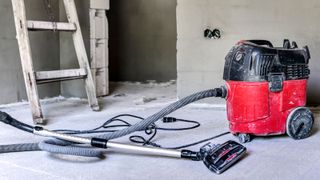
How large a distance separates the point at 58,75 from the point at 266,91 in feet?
5.45

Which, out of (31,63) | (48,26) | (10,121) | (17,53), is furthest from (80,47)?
(10,121)

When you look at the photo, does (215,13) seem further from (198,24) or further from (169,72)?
(169,72)

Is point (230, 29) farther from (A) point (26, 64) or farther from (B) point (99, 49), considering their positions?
(A) point (26, 64)

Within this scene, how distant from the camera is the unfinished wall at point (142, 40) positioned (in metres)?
5.39

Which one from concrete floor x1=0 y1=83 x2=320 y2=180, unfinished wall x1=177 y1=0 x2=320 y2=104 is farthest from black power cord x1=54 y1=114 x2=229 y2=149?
unfinished wall x1=177 y1=0 x2=320 y2=104

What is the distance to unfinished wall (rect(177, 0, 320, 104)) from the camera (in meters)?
3.38

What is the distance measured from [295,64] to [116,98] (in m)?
2.21

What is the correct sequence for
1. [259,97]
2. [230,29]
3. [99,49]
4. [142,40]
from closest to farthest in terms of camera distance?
[259,97] → [230,29] → [99,49] → [142,40]

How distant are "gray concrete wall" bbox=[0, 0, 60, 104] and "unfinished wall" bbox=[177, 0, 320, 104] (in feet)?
4.49

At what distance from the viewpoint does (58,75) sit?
10.2ft

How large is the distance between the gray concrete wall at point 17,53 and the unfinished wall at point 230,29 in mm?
1370

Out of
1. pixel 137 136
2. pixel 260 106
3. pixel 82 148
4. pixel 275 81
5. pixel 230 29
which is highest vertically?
pixel 230 29

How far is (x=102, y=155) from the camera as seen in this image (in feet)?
6.83

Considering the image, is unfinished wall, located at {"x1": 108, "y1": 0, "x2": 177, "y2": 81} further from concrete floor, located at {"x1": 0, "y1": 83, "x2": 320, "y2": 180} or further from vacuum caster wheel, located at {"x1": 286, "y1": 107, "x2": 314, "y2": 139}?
vacuum caster wheel, located at {"x1": 286, "y1": 107, "x2": 314, "y2": 139}
